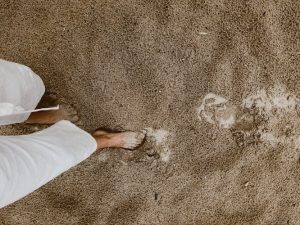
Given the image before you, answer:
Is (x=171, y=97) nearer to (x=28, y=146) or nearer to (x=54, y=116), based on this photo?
(x=54, y=116)

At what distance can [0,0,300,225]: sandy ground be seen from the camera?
50.5 inches

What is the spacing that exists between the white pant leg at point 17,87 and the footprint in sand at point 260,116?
499mm

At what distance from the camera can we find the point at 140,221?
1.36 metres

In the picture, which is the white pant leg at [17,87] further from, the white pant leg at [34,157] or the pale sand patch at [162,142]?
the pale sand patch at [162,142]

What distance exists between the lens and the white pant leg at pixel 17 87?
1.02 m

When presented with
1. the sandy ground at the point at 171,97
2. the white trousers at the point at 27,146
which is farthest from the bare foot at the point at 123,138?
the white trousers at the point at 27,146

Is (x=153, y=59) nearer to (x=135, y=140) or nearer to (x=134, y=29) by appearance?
(x=134, y=29)

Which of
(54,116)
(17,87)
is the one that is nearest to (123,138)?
(54,116)

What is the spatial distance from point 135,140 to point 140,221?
0.86 feet

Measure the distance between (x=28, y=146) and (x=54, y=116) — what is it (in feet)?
1.25

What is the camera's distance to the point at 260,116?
129cm

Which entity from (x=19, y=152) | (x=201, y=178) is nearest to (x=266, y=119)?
(x=201, y=178)

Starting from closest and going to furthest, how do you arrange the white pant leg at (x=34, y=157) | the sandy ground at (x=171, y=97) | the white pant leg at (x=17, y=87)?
the white pant leg at (x=34, y=157) → the white pant leg at (x=17, y=87) → the sandy ground at (x=171, y=97)

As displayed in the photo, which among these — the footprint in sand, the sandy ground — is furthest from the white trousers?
the footprint in sand
